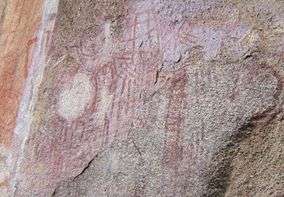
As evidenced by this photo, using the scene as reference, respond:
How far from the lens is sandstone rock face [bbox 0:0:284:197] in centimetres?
200

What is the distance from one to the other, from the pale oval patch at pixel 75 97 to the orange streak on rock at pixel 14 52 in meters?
0.26

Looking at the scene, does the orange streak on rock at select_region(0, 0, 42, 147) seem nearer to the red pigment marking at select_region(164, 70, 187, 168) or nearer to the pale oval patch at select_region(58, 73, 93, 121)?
the pale oval patch at select_region(58, 73, 93, 121)

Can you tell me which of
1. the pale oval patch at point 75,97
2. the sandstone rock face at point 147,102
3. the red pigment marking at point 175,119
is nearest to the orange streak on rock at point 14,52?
A: the sandstone rock face at point 147,102

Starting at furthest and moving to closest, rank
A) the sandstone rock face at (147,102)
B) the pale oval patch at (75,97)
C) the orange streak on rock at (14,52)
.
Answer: the orange streak on rock at (14,52), the pale oval patch at (75,97), the sandstone rock face at (147,102)

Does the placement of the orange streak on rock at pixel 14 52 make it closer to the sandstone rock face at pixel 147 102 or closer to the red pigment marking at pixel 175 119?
the sandstone rock face at pixel 147 102

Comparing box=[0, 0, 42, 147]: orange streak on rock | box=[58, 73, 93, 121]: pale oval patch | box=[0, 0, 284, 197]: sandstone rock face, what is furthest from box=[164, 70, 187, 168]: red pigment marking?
box=[0, 0, 42, 147]: orange streak on rock

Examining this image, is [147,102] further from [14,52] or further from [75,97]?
[14,52]

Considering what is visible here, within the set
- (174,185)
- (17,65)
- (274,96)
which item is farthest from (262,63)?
(17,65)

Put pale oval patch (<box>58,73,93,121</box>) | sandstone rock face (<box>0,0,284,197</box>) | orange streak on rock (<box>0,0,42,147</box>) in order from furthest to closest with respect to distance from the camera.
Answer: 1. orange streak on rock (<box>0,0,42,147</box>)
2. pale oval patch (<box>58,73,93,121</box>)
3. sandstone rock face (<box>0,0,284,197</box>)

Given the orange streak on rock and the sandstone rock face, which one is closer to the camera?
the sandstone rock face

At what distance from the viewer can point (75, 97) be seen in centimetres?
240

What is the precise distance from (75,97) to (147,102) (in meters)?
0.33

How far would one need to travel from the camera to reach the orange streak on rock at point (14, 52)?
2.61m

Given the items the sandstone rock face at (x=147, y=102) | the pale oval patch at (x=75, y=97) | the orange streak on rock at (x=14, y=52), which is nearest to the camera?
the sandstone rock face at (x=147, y=102)
